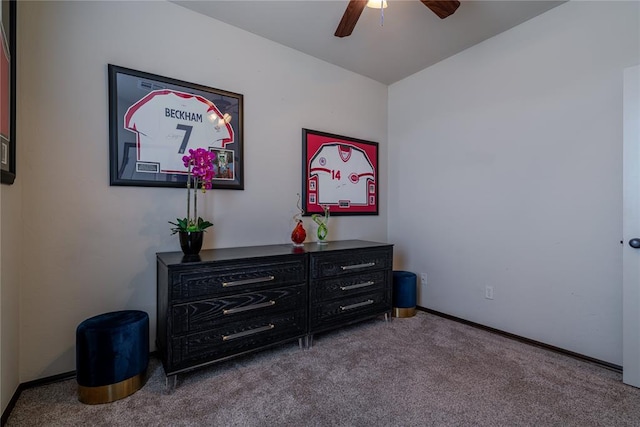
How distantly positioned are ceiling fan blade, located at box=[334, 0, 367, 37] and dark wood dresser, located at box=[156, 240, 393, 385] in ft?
5.45

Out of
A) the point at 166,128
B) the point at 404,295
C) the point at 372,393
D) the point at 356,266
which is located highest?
the point at 166,128

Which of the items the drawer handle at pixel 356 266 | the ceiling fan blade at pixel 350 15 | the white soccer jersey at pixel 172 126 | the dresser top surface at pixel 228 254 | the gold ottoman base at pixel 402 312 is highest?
the ceiling fan blade at pixel 350 15

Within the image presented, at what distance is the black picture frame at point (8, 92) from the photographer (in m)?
1.44

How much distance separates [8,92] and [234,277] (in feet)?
5.07

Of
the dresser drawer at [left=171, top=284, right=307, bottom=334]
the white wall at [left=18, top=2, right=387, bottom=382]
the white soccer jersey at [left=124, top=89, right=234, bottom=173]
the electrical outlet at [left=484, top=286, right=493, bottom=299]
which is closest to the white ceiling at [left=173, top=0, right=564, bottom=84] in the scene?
the white wall at [left=18, top=2, right=387, bottom=382]

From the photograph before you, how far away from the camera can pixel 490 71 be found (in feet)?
8.82

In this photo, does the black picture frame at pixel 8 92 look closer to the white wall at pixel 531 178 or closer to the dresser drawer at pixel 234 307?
the dresser drawer at pixel 234 307

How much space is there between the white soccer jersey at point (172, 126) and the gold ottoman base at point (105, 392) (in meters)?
1.38

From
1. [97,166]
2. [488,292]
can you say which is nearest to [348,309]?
[488,292]

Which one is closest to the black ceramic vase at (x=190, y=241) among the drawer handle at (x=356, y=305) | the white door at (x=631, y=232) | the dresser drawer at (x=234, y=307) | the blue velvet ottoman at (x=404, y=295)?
the dresser drawer at (x=234, y=307)

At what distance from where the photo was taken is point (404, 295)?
296 cm

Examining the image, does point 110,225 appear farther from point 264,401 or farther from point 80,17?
point 264,401

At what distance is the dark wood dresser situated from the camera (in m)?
1.76

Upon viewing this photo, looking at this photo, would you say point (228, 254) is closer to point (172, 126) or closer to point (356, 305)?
point (172, 126)
